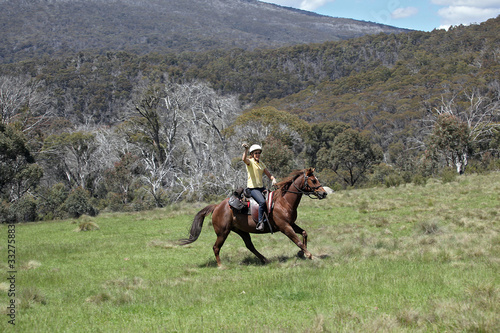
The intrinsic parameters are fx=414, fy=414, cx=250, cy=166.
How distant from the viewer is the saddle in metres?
9.78

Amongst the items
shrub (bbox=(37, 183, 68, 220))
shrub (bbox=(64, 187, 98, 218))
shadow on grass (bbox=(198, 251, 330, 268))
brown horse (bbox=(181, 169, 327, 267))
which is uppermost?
brown horse (bbox=(181, 169, 327, 267))

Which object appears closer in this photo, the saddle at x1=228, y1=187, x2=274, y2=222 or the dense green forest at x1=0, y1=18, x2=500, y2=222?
the saddle at x1=228, y1=187, x2=274, y2=222

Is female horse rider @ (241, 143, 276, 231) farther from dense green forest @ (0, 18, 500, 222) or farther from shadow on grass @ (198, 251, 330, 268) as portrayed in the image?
dense green forest @ (0, 18, 500, 222)

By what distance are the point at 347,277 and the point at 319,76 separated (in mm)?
152973

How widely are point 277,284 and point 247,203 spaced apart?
295 centimetres

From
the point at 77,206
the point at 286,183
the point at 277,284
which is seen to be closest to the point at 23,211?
the point at 77,206

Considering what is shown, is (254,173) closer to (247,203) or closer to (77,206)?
(247,203)

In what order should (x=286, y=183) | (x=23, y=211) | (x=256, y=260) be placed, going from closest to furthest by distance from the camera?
1. (x=286, y=183)
2. (x=256, y=260)
3. (x=23, y=211)

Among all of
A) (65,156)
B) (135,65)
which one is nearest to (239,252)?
(65,156)

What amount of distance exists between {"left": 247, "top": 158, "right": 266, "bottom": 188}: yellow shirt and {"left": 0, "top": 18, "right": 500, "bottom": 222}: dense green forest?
21949 mm

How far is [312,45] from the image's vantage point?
6649 inches

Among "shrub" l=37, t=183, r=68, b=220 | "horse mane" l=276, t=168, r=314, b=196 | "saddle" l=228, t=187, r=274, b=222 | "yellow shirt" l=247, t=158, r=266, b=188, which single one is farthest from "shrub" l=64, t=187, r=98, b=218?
"horse mane" l=276, t=168, r=314, b=196

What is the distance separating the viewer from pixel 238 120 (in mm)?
56625

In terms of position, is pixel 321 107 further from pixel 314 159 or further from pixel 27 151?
pixel 27 151
